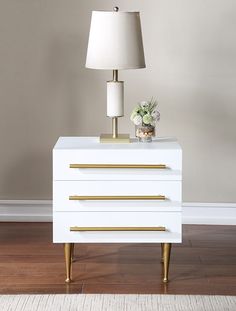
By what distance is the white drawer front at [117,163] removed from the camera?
360cm

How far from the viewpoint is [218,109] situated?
4.64 meters

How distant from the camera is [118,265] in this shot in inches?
156

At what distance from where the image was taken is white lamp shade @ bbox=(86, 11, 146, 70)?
3.67 m

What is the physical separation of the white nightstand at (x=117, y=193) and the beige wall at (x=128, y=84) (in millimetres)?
1001

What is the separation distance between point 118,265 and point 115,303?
1.70 feet

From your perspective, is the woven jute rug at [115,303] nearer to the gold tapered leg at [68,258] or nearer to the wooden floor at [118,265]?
the wooden floor at [118,265]

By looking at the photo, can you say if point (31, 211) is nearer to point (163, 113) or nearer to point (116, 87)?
point (163, 113)

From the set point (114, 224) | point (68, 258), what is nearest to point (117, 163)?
point (114, 224)

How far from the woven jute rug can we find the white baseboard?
1.21 m

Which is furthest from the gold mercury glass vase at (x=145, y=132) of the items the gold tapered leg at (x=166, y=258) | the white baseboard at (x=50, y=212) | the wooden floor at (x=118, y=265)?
the white baseboard at (x=50, y=212)

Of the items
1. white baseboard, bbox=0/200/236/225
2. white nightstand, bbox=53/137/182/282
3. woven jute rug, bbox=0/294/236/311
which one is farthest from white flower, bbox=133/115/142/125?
white baseboard, bbox=0/200/236/225

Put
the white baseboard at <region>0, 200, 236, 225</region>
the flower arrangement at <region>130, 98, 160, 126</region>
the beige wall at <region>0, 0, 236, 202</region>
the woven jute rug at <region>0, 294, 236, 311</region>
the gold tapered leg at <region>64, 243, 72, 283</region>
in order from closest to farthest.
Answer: the woven jute rug at <region>0, 294, 236, 311</region> → the gold tapered leg at <region>64, 243, 72, 283</region> → the flower arrangement at <region>130, 98, 160, 126</region> → the beige wall at <region>0, 0, 236, 202</region> → the white baseboard at <region>0, 200, 236, 225</region>

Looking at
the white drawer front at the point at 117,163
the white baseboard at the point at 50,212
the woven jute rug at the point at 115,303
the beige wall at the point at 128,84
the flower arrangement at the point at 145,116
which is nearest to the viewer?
the woven jute rug at the point at 115,303

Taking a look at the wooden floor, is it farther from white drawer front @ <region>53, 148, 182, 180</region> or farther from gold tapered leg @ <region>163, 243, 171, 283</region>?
white drawer front @ <region>53, 148, 182, 180</region>
